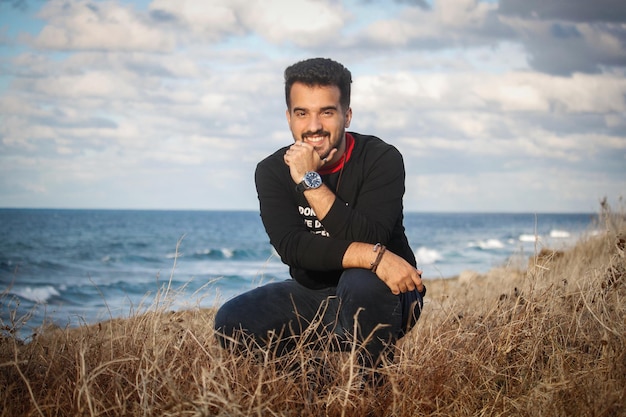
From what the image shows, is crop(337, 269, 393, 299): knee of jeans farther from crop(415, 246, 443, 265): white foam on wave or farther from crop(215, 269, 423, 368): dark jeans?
crop(415, 246, 443, 265): white foam on wave

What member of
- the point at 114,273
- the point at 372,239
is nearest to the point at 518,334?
the point at 372,239

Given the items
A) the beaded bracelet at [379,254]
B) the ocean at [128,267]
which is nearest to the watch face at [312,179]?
the beaded bracelet at [379,254]

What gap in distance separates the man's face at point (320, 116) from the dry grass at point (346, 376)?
134 cm

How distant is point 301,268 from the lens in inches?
155

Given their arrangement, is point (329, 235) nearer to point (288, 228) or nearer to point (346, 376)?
point (288, 228)

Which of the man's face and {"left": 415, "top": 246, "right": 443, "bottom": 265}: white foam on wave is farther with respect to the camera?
{"left": 415, "top": 246, "right": 443, "bottom": 265}: white foam on wave

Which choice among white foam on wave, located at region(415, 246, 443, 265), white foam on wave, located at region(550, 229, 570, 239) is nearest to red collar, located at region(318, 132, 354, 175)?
white foam on wave, located at region(550, 229, 570, 239)

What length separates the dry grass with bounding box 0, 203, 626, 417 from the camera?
280 cm

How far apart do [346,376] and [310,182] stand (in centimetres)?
118

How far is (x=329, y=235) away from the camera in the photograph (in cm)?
394

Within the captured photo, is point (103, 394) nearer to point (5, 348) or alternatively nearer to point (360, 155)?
point (5, 348)

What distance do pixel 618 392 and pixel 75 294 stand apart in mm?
17492

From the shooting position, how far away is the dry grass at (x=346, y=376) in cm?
280

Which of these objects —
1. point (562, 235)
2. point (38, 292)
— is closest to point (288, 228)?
point (562, 235)
